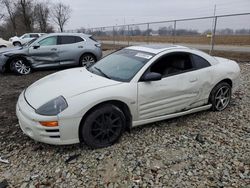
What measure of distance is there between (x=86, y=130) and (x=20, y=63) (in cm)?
631

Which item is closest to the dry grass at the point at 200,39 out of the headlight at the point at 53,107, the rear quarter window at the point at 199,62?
the rear quarter window at the point at 199,62

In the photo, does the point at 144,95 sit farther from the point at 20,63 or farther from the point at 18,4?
the point at 18,4

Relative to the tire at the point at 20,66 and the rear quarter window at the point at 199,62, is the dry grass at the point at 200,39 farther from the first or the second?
the tire at the point at 20,66

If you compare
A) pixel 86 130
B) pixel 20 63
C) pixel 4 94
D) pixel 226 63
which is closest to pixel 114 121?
pixel 86 130

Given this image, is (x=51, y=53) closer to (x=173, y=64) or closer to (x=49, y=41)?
(x=49, y=41)

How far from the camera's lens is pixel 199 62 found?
392cm

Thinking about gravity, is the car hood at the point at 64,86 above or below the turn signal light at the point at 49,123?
above

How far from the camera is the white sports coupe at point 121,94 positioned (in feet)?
9.31

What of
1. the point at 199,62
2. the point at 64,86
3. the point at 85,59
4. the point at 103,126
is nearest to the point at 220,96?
the point at 199,62

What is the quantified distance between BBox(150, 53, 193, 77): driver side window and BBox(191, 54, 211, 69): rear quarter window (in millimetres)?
99

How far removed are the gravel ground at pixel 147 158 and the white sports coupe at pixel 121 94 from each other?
0.25m

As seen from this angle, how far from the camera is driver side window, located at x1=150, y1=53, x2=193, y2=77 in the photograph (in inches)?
142

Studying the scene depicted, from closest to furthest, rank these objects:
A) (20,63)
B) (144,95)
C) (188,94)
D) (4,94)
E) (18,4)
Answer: (144,95) → (188,94) → (4,94) → (20,63) → (18,4)

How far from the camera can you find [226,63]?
4348mm
